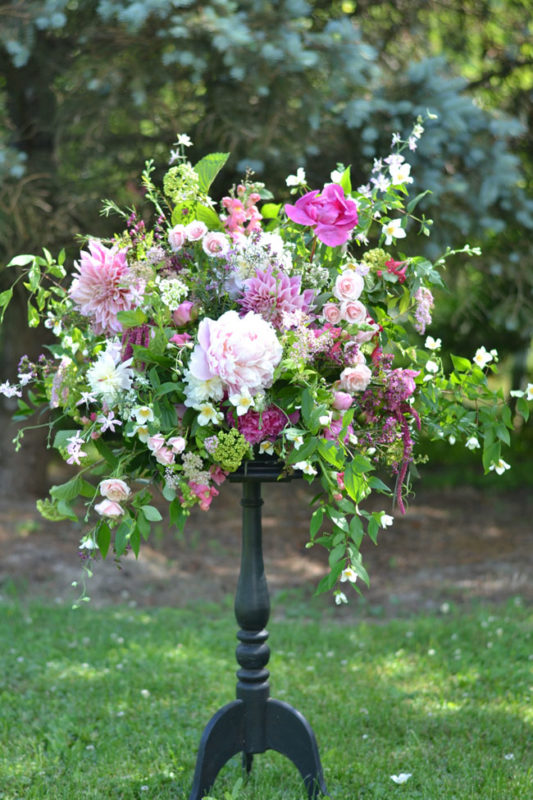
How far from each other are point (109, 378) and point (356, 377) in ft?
2.40

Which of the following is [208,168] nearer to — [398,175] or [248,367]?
[398,175]

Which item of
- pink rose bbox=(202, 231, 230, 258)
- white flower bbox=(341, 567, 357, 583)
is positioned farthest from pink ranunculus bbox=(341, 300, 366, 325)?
white flower bbox=(341, 567, 357, 583)

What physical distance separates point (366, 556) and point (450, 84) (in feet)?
12.4

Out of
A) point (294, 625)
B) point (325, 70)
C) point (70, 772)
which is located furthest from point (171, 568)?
point (325, 70)

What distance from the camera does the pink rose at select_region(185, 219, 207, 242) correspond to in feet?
8.75

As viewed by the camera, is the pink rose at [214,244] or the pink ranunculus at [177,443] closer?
the pink ranunculus at [177,443]

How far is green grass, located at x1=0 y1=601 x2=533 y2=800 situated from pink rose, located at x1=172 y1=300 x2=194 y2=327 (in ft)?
5.33

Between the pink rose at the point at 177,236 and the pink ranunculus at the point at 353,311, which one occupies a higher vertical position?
the pink rose at the point at 177,236

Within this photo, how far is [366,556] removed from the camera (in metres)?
7.23

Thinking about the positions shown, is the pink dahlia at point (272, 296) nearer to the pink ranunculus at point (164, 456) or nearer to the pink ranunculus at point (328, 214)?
the pink ranunculus at point (328, 214)

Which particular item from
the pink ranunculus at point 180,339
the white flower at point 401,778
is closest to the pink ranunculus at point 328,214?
the pink ranunculus at point 180,339

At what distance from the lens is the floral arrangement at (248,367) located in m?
2.46

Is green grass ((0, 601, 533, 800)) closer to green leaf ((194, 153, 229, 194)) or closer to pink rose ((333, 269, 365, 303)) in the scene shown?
pink rose ((333, 269, 365, 303))

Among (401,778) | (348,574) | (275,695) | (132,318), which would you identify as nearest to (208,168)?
(132,318)
